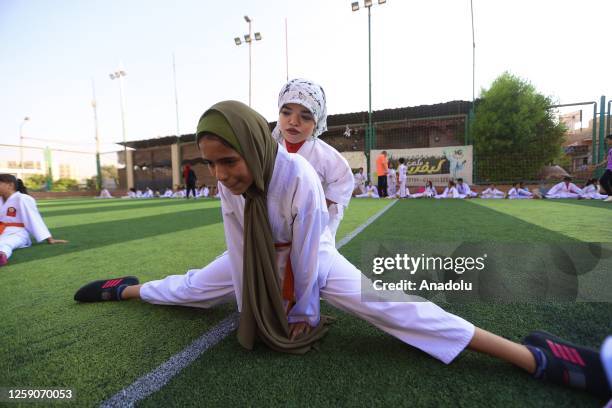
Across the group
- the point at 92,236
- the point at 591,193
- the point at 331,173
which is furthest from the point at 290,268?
the point at 591,193

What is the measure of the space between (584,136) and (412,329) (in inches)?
681

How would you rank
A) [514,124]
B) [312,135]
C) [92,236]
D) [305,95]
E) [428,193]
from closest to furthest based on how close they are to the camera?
1. [305,95]
2. [312,135]
3. [92,236]
4. [428,193]
5. [514,124]

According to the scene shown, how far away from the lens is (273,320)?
5.15ft

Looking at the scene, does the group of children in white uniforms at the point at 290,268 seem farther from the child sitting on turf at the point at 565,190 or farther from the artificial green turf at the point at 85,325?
the child sitting on turf at the point at 565,190

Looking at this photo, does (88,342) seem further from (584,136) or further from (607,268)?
(584,136)

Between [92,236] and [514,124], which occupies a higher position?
[514,124]

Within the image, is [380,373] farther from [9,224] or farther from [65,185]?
[65,185]

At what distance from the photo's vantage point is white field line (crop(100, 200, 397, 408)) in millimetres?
1212

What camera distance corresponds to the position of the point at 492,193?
45.6 ft

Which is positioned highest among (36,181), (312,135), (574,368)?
(36,181)

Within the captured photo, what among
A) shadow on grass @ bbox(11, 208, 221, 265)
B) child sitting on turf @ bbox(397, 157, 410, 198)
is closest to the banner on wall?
child sitting on turf @ bbox(397, 157, 410, 198)

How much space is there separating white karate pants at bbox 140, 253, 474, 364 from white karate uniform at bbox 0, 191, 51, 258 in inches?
140

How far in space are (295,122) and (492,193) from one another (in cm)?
1417

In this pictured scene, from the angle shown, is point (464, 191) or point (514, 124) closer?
point (464, 191)
